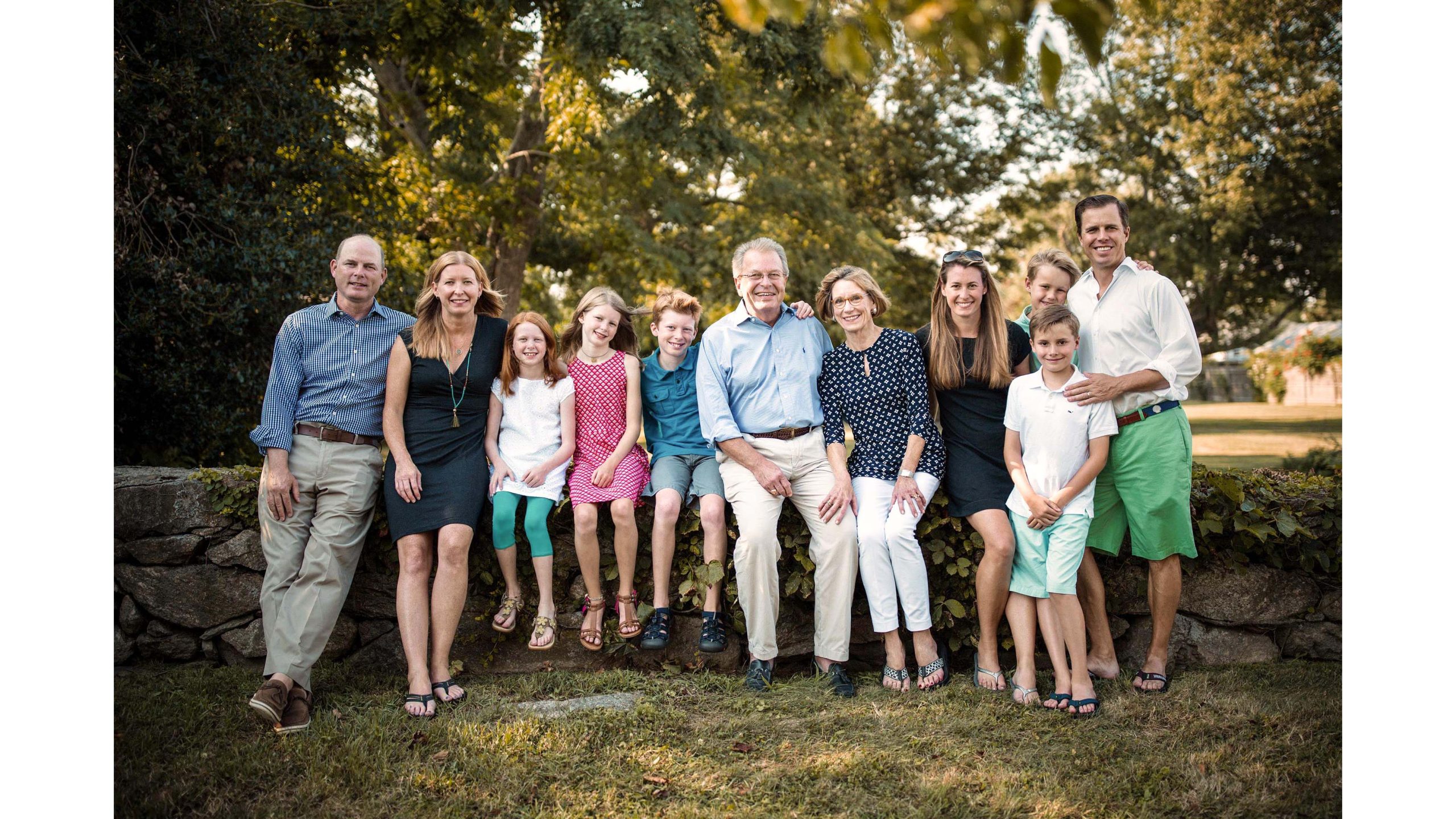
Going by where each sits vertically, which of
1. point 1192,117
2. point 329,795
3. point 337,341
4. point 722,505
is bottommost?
point 329,795

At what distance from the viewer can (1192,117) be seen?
21359mm

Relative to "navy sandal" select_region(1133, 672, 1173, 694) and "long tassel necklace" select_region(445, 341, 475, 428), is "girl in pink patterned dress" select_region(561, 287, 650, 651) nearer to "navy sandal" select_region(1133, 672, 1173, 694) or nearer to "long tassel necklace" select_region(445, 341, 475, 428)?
"long tassel necklace" select_region(445, 341, 475, 428)

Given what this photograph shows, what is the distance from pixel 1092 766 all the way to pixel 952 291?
1959 mm

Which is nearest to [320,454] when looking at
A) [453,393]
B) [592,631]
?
[453,393]

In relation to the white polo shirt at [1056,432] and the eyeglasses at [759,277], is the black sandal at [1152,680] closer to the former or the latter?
the white polo shirt at [1056,432]

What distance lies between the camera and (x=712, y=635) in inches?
172

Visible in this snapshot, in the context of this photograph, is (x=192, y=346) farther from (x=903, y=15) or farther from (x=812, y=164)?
(x=812, y=164)

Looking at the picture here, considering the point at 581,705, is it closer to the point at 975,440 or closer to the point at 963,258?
the point at 975,440

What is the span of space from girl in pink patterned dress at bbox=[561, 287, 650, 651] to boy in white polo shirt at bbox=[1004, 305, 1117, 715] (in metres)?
1.59

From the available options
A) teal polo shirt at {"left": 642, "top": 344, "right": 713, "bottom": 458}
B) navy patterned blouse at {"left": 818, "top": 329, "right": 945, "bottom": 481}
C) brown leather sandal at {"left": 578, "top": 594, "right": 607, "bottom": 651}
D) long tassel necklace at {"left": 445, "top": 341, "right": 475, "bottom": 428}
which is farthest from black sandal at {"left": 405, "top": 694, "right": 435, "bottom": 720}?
navy patterned blouse at {"left": 818, "top": 329, "right": 945, "bottom": 481}

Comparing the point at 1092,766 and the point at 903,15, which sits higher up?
the point at 903,15

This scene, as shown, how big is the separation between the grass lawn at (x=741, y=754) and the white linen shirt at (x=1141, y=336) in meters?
1.22

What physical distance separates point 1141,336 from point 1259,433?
567 inches
